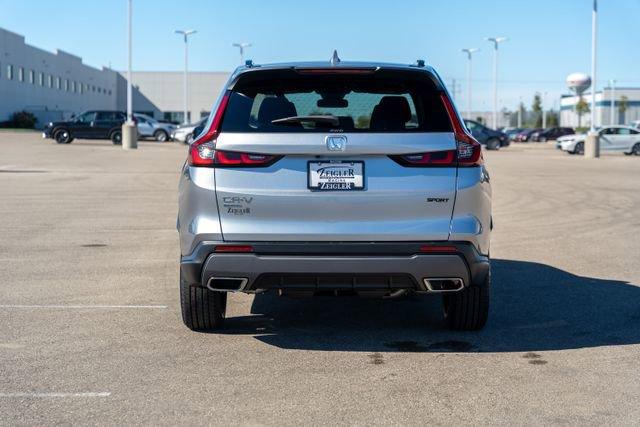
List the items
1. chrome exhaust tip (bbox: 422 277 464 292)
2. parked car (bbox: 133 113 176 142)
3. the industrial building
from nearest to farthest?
chrome exhaust tip (bbox: 422 277 464 292)
parked car (bbox: 133 113 176 142)
the industrial building

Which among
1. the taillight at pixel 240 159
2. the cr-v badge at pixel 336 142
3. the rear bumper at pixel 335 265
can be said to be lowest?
the rear bumper at pixel 335 265

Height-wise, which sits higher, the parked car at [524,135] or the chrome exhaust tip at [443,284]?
the parked car at [524,135]

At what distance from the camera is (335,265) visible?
5.67 meters

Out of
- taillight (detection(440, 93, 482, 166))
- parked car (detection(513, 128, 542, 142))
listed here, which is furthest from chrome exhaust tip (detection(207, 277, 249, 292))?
parked car (detection(513, 128, 542, 142))

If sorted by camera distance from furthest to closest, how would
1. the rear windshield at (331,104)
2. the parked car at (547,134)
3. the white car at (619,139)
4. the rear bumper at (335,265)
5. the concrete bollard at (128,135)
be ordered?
the parked car at (547,134) < the white car at (619,139) < the concrete bollard at (128,135) < the rear windshield at (331,104) < the rear bumper at (335,265)

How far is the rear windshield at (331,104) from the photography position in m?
5.90

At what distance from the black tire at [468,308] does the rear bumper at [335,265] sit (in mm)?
600

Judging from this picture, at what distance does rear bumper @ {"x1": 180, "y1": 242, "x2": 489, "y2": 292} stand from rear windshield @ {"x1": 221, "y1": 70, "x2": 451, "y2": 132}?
0.76 metres

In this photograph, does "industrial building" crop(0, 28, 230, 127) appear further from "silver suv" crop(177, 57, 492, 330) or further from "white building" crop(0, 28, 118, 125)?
"silver suv" crop(177, 57, 492, 330)

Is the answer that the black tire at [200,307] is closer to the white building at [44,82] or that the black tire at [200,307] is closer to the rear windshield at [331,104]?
the rear windshield at [331,104]

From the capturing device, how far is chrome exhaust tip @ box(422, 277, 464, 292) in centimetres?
578

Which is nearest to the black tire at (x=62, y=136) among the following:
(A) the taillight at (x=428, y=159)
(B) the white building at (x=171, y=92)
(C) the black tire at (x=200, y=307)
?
(C) the black tire at (x=200, y=307)

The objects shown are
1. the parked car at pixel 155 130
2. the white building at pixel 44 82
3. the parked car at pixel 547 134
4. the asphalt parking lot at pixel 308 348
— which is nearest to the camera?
the asphalt parking lot at pixel 308 348

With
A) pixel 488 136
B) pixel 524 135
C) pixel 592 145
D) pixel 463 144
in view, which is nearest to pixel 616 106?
pixel 524 135
